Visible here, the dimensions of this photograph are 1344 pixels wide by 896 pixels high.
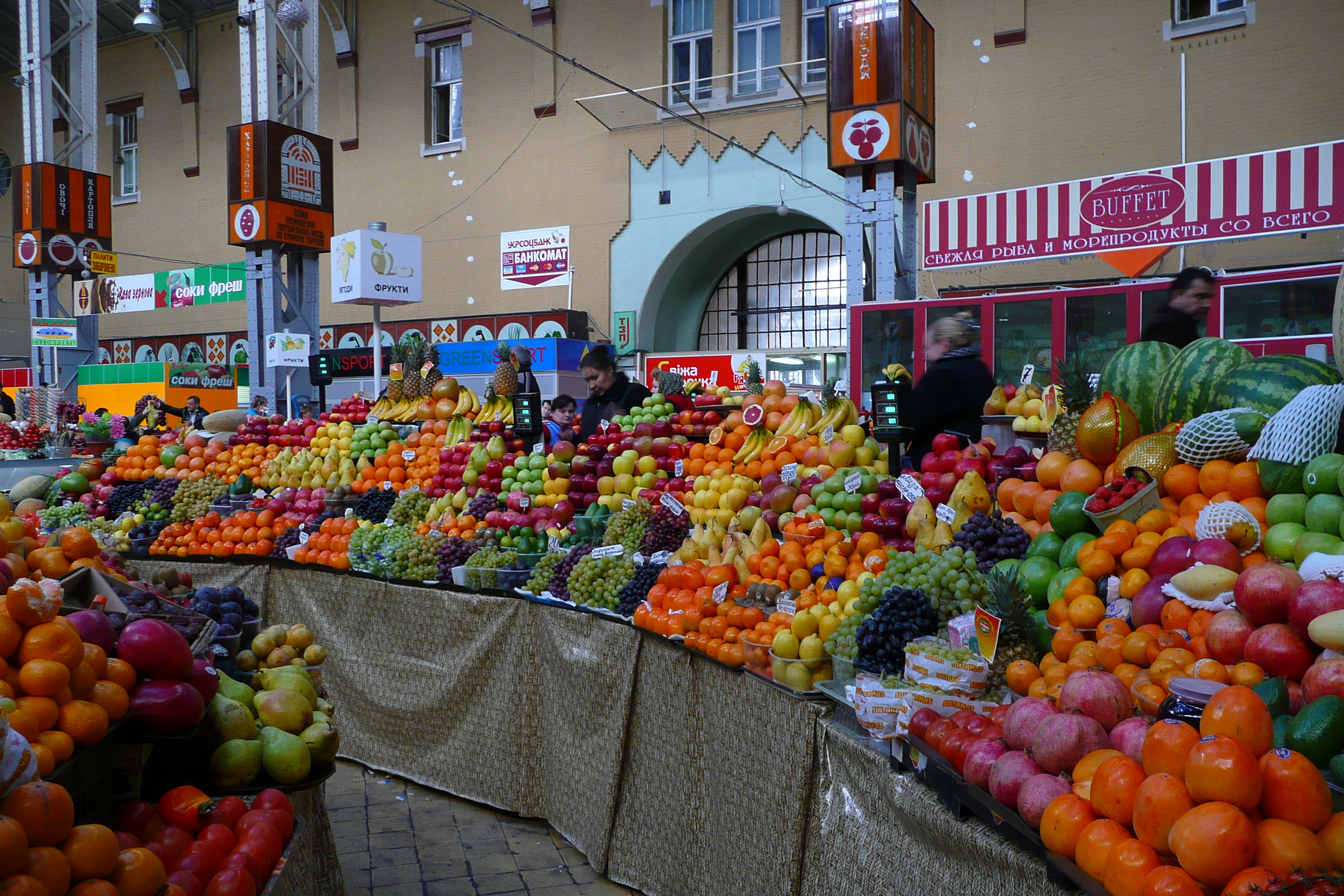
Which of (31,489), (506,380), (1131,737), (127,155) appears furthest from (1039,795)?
(127,155)

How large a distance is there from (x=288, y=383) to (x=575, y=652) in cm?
603

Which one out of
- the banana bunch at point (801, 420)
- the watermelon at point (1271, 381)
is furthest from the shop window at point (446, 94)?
the watermelon at point (1271, 381)

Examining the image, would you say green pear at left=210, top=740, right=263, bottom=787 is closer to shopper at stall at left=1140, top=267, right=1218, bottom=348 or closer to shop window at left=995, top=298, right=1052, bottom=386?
shopper at stall at left=1140, top=267, right=1218, bottom=348

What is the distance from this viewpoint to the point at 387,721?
4512mm

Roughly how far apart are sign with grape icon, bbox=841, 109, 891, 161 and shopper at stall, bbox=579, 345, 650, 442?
9.82 ft

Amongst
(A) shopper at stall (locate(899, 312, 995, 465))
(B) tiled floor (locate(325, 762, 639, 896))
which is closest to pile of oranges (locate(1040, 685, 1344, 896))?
Answer: (B) tiled floor (locate(325, 762, 639, 896))

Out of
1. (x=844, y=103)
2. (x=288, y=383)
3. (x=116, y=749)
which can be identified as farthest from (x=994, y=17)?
(x=116, y=749)

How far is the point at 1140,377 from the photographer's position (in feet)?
11.2

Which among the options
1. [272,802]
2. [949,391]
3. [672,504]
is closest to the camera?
[272,802]

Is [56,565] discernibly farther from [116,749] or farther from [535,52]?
[535,52]

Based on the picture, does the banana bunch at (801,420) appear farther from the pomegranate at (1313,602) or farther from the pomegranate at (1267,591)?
the pomegranate at (1313,602)

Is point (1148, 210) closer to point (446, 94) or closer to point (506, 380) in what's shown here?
point (506, 380)

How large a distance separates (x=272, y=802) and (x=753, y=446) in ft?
9.07

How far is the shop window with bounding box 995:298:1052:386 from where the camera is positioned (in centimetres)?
788
